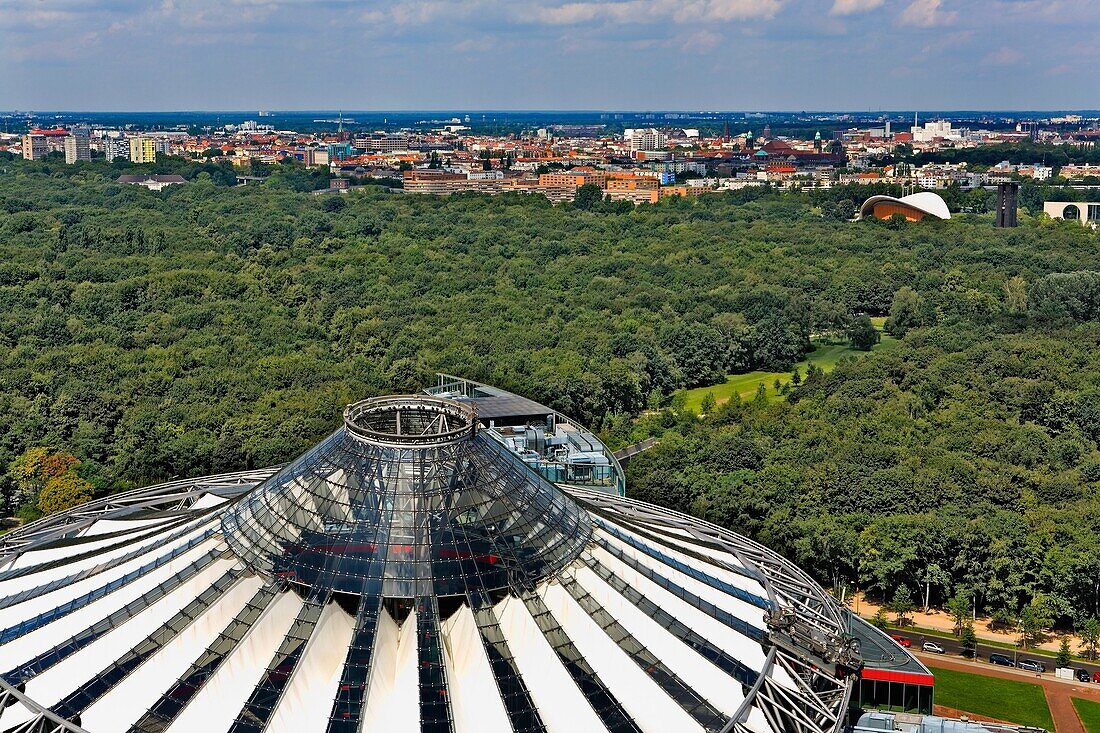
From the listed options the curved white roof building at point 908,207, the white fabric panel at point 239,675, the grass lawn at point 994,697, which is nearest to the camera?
the white fabric panel at point 239,675

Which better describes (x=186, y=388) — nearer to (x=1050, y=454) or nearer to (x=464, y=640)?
(x=1050, y=454)

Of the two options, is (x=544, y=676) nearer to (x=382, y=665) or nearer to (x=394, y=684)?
(x=394, y=684)

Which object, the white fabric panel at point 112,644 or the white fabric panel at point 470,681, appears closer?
the white fabric panel at point 470,681

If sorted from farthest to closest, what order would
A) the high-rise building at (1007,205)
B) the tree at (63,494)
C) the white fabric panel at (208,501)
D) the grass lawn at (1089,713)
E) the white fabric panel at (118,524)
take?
1. the high-rise building at (1007,205)
2. the tree at (63,494)
3. the grass lawn at (1089,713)
4. the white fabric panel at (208,501)
5. the white fabric panel at (118,524)

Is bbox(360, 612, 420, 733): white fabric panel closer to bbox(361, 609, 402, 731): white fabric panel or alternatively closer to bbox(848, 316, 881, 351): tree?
bbox(361, 609, 402, 731): white fabric panel

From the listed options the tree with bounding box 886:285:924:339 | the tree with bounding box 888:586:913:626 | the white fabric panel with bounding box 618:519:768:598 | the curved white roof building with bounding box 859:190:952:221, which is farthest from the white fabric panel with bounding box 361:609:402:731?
the curved white roof building with bounding box 859:190:952:221

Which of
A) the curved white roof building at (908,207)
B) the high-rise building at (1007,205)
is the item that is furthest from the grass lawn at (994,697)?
the curved white roof building at (908,207)

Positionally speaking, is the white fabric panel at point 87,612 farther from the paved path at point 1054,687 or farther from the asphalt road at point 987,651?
the asphalt road at point 987,651

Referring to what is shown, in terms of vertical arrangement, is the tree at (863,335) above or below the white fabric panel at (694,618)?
below
